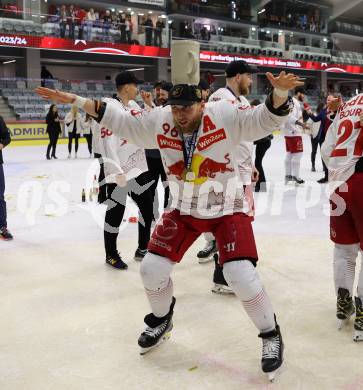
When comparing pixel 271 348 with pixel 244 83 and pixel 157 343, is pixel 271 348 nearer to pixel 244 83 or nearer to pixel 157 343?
pixel 157 343

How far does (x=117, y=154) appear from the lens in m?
4.27

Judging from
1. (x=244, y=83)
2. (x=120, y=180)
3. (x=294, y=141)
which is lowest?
(x=120, y=180)

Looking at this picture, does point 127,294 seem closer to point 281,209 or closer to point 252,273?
point 252,273

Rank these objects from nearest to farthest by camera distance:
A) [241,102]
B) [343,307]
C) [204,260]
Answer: [343,307]
[241,102]
[204,260]

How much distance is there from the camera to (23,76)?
2597 cm

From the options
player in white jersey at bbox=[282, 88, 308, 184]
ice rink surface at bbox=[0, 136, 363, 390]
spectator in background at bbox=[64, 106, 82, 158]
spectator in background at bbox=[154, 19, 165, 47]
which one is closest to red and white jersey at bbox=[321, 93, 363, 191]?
ice rink surface at bbox=[0, 136, 363, 390]

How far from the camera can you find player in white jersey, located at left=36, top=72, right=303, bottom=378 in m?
2.50

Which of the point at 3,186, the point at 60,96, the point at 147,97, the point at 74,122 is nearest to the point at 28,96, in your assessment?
the point at 74,122

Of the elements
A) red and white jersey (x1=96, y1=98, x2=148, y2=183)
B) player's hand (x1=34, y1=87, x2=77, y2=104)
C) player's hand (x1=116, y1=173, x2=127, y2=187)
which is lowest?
player's hand (x1=116, y1=173, x2=127, y2=187)

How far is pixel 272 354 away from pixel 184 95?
1431 mm

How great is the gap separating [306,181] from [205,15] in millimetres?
25916

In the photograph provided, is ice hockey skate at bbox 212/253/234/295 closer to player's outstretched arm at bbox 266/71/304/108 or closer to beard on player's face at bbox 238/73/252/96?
beard on player's face at bbox 238/73/252/96

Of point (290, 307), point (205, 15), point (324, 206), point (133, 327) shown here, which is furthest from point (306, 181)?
point (205, 15)

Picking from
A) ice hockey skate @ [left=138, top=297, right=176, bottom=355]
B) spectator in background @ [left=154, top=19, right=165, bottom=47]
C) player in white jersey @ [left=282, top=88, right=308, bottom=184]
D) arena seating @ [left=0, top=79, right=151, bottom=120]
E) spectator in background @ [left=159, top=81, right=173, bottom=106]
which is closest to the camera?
ice hockey skate @ [left=138, top=297, right=176, bottom=355]
